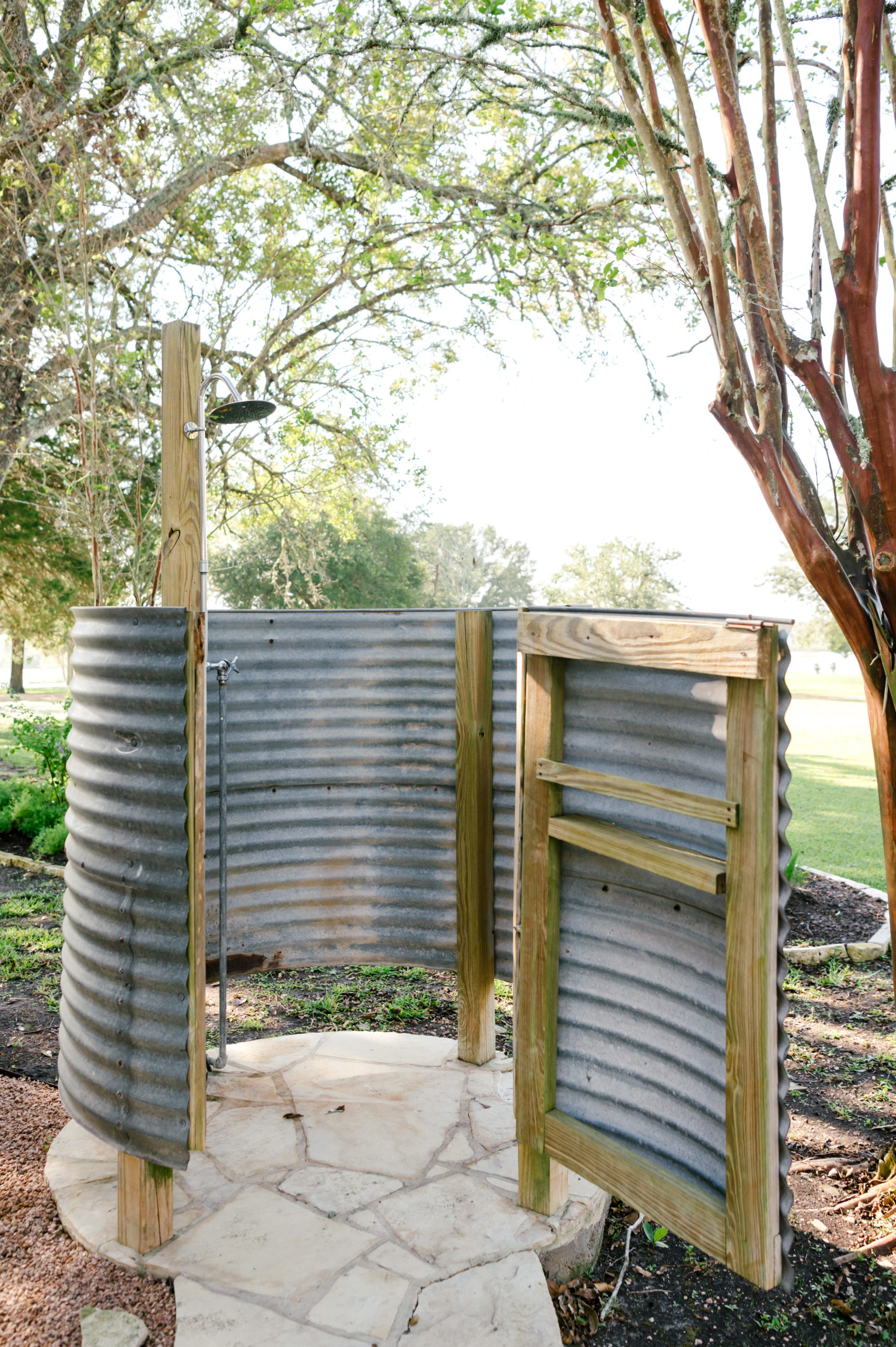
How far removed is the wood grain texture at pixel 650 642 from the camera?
5.34 feet

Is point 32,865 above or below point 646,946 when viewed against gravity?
below

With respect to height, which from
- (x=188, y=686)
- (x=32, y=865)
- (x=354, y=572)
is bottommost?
(x=32, y=865)

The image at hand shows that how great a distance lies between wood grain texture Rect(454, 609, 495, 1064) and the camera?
3.13 m

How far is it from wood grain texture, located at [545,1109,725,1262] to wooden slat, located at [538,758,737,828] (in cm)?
79

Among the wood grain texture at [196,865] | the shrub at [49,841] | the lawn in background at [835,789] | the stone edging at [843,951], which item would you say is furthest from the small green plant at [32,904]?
the lawn in background at [835,789]

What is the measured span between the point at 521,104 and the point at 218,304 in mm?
4446

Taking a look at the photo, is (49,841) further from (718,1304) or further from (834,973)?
(718,1304)

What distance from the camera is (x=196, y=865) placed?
209 cm

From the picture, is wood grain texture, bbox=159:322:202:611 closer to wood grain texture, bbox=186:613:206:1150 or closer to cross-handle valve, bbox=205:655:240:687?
wood grain texture, bbox=186:613:206:1150

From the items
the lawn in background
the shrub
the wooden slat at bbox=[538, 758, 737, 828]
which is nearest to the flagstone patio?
the wooden slat at bbox=[538, 758, 737, 828]

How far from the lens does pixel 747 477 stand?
326cm

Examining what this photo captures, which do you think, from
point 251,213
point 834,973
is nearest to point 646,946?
point 834,973

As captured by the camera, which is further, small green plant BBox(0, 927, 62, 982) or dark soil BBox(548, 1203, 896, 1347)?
small green plant BBox(0, 927, 62, 982)

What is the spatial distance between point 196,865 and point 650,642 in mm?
1164
